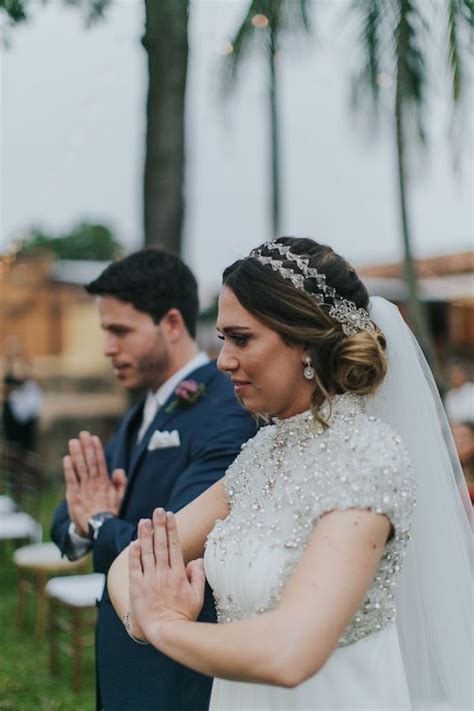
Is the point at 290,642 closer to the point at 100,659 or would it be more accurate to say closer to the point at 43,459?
the point at 100,659

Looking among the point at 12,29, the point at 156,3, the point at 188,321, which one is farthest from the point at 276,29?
the point at 188,321

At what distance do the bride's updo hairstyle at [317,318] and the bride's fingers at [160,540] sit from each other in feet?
1.38

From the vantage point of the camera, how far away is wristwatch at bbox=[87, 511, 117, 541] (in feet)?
9.53

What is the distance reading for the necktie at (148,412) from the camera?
336cm

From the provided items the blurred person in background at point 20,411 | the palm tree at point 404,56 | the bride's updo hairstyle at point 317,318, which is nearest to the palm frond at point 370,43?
the palm tree at point 404,56

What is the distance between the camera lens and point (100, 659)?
2.91m

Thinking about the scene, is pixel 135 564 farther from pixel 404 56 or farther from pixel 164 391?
pixel 404 56

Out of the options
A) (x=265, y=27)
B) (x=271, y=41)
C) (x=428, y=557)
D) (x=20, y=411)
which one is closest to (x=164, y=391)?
(x=428, y=557)

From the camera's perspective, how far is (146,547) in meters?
1.93

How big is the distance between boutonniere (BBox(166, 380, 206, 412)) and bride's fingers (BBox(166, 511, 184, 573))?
1.24m

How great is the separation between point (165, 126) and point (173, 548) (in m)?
4.72

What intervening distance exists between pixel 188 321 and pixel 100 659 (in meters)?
1.21

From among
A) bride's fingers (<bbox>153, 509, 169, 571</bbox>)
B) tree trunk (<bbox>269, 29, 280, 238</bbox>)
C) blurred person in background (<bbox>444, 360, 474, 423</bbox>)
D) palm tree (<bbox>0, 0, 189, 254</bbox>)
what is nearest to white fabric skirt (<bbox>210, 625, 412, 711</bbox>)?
bride's fingers (<bbox>153, 509, 169, 571</bbox>)

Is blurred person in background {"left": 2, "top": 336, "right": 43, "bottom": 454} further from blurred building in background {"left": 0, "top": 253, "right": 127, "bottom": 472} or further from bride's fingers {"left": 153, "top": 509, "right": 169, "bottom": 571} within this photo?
bride's fingers {"left": 153, "top": 509, "right": 169, "bottom": 571}
